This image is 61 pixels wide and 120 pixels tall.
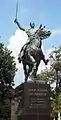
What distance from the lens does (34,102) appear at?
16.6m

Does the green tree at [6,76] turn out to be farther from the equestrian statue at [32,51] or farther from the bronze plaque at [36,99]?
the bronze plaque at [36,99]

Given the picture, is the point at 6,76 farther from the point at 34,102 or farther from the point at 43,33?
the point at 34,102

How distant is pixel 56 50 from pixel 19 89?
65.1ft

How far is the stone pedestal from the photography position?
1644 cm

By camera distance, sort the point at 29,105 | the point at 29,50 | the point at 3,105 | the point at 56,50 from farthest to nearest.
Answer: the point at 3,105
the point at 56,50
the point at 29,50
the point at 29,105

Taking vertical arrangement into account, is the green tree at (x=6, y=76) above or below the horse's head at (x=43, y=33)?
above

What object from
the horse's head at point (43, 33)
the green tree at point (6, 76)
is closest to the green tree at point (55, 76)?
the green tree at point (6, 76)

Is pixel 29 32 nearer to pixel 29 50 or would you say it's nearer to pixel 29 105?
pixel 29 50

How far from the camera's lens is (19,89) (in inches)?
688

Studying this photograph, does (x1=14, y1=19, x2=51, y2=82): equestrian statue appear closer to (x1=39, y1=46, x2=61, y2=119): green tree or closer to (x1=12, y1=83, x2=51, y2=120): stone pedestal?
(x1=12, y1=83, x2=51, y2=120): stone pedestal

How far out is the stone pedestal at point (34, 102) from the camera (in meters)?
16.4

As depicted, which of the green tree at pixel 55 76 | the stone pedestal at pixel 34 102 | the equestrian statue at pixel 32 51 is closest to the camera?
the stone pedestal at pixel 34 102

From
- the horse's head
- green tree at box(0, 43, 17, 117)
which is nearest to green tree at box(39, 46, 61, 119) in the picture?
green tree at box(0, 43, 17, 117)

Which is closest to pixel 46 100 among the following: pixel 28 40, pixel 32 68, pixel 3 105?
pixel 32 68
